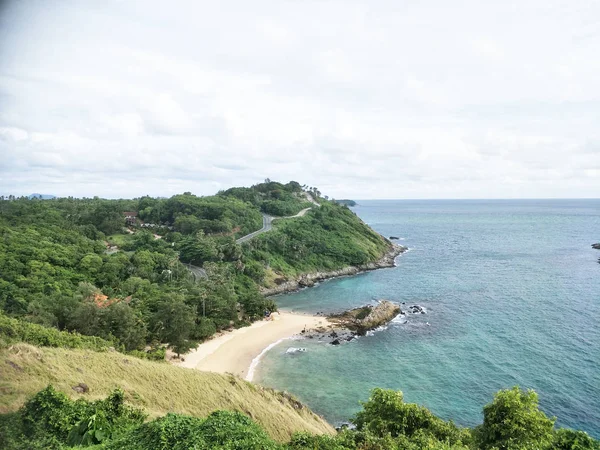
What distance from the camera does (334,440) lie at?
16.9 metres

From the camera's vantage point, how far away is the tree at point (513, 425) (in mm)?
18625

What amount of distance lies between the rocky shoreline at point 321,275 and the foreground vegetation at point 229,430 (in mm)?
51843

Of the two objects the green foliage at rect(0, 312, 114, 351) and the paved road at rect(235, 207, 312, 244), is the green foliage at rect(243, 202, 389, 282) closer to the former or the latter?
the paved road at rect(235, 207, 312, 244)

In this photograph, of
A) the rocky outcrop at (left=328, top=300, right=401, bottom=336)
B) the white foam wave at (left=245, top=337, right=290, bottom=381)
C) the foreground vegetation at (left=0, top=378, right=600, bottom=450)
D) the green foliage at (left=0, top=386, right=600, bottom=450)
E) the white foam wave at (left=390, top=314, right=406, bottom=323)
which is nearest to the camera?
the green foliage at (left=0, top=386, right=600, bottom=450)

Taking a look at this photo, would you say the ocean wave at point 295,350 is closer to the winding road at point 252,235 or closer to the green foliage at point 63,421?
the winding road at point 252,235

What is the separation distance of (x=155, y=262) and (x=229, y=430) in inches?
2181

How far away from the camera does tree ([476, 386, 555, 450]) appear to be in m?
18.6

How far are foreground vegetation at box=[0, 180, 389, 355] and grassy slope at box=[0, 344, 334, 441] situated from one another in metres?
9.53

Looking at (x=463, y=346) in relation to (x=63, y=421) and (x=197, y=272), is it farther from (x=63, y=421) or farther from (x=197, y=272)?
(x=197, y=272)

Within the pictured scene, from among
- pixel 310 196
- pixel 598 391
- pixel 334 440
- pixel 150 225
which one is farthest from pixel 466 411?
pixel 310 196

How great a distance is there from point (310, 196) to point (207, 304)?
116m

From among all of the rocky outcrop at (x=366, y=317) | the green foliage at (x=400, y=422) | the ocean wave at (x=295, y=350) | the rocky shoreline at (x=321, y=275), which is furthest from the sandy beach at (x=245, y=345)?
the green foliage at (x=400, y=422)

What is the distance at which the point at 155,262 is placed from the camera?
65.4m

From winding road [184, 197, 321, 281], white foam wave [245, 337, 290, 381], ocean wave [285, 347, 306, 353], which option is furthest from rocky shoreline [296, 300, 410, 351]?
winding road [184, 197, 321, 281]
